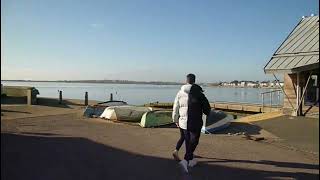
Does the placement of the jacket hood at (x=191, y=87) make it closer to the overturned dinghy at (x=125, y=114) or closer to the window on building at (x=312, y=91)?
the overturned dinghy at (x=125, y=114)

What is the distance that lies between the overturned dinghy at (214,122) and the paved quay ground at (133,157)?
0.83m

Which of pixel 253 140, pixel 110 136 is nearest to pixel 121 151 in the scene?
pixel 110 136

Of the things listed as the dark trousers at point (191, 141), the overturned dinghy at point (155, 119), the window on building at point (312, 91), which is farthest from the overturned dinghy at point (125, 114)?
the dark trousers at point (191, 141)

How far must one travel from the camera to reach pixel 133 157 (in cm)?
1003

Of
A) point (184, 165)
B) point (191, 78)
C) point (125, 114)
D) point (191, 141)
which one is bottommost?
point (184, 165)

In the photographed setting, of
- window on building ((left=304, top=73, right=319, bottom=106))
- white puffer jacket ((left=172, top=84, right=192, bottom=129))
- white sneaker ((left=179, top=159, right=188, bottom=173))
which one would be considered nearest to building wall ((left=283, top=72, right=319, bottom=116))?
window on building ((left=304, top=73, right=319, bottom=106))

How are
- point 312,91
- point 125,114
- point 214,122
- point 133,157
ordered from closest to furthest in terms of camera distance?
1. point 133,157
2. point 214,122
3. point 312,91
4. point 125,114

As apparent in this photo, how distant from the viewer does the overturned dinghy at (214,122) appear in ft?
50.5

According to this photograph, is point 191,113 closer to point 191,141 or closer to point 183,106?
point 183,106

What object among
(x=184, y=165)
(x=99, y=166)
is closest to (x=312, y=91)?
(x=184, y=165)

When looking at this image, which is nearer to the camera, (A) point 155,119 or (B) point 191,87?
(B) point 191,87

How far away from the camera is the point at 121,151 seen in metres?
10.9

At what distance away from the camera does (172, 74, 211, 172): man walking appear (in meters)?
8.77

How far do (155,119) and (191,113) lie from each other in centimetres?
860
